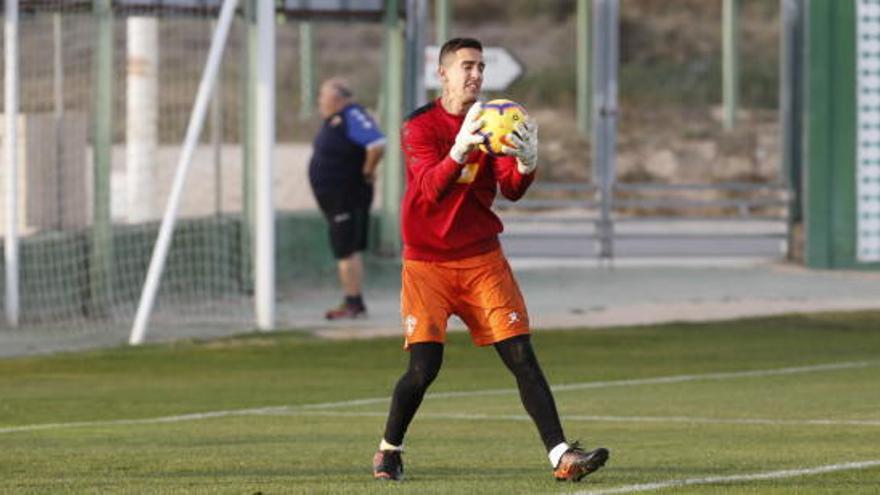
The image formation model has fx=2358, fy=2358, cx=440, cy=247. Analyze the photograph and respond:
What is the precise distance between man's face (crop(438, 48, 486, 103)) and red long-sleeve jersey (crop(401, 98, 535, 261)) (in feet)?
0.35

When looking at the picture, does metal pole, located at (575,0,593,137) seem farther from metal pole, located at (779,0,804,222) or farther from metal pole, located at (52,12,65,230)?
metal pole, located at (52,12,65,230)

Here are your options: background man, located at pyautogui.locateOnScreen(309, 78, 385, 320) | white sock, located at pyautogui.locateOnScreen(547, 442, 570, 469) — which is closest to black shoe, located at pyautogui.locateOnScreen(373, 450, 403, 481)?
white sock, located at pyautogui.locateOnScreen(547, 442, 570, 469)

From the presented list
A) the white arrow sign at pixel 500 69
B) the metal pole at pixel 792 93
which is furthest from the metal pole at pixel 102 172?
the metal pole at pixel 792 93

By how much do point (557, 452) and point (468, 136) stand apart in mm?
1341

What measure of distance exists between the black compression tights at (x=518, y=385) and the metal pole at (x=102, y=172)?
1097cm

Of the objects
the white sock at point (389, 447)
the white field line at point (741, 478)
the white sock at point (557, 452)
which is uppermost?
the white sock at point (557, 452)

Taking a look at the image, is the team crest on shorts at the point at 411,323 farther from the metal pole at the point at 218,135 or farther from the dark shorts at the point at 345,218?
the metal pole at the point at 218,135

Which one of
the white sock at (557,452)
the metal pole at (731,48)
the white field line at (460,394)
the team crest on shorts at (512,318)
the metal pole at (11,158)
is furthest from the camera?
the metal pole at (731,48)

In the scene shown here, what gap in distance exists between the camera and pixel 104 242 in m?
20.7

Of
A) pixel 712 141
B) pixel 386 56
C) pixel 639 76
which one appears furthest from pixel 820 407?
pixel 639 76

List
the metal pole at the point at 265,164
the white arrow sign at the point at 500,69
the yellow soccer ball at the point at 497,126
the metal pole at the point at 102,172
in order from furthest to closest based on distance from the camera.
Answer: the white arrow sign at the point at 500,69
the metal pole at the point at 102,172
the metal pole at the point at 265,164
the yellow soccer ball at the point at 497,126

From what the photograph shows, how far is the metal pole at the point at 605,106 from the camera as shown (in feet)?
85.7

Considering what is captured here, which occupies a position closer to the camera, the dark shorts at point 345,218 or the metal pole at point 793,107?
the dark shorts at point 345,218

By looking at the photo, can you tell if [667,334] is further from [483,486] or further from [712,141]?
[712,141]
